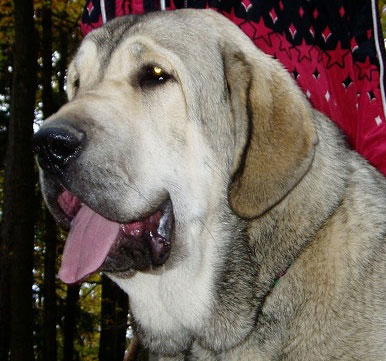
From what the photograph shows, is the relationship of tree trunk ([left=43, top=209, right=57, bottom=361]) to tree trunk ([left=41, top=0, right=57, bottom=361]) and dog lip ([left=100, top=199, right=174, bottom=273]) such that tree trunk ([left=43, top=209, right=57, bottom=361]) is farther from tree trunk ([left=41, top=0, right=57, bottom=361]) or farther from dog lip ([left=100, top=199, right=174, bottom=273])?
dog lip ([left=100, top=199, right=174, bottom=273])

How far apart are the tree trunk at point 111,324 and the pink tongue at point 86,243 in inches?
546

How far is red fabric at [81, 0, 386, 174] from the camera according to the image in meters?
3.60

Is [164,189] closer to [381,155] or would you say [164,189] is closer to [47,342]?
[381,155]

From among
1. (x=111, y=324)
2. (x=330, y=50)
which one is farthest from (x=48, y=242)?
(x=330, y=50)

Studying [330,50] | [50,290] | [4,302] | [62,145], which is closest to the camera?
[62,145]

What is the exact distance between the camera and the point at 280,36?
3.64 meters

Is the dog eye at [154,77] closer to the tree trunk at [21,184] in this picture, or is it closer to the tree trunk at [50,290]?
the tree trunk at [21,184]

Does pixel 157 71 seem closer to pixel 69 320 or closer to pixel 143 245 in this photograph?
pixel 143 245

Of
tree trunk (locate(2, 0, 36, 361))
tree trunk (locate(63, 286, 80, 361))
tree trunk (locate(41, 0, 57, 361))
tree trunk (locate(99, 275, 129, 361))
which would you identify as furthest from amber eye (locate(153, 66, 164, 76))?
tree trunk (locate(63, 286, 80, 361))

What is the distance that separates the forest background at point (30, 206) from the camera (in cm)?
1016

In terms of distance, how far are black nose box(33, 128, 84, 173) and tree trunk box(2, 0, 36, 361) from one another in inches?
292

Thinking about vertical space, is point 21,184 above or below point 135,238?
below

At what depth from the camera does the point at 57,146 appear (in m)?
2.84

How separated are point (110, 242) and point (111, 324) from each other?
14.6 metres
